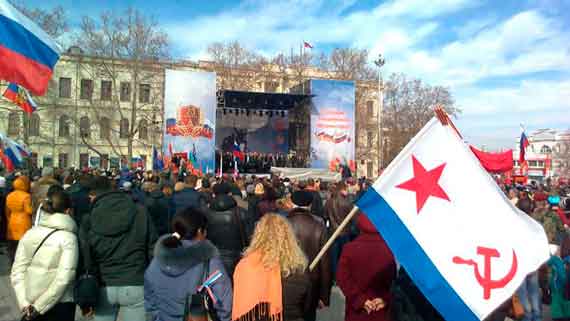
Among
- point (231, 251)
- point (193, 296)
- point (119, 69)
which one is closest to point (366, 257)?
point (193, 296)

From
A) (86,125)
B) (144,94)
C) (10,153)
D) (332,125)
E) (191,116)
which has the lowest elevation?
(10,153)

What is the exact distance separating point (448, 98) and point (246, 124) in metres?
26.5

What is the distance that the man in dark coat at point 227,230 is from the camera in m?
5.21

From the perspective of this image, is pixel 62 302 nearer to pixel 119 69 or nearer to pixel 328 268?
pixel 328 268

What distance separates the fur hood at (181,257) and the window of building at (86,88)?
142 feet

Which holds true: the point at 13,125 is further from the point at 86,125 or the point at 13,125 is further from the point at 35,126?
the point at 86,125

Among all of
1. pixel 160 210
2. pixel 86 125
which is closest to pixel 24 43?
pixel 160 210

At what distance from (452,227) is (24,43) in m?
3.93

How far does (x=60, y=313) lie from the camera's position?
4.05m

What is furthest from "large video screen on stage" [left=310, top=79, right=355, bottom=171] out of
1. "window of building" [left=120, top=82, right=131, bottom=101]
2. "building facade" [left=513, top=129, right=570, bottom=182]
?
"building facade" [left=513, top=129, right=570, bottom=182]

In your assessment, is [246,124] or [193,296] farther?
[246,124]

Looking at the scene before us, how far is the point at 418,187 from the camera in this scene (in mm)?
3365

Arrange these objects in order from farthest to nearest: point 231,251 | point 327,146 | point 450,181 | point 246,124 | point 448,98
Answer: point 448,98 → point 246,124 → point 327,146 → point 231,251 → point 450,181

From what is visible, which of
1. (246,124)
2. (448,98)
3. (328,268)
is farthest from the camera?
(448,98)
